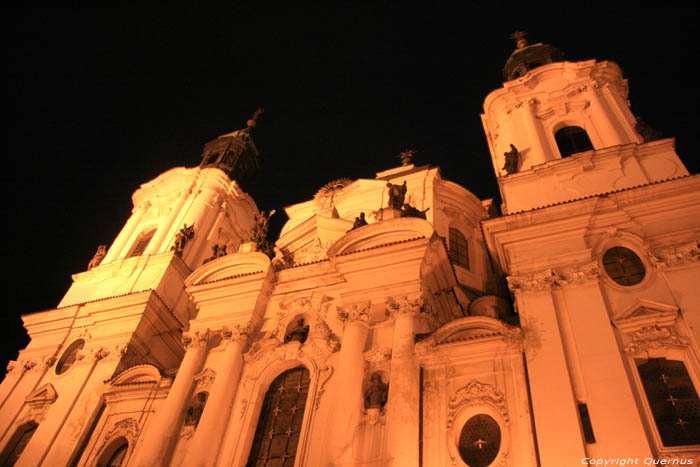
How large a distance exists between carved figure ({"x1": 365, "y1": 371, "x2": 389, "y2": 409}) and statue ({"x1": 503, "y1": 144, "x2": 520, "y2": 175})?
309 inches

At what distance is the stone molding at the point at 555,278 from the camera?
44.6 ft

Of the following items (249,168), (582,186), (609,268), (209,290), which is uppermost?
(249,168)

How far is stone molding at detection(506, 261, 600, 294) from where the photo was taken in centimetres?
1359

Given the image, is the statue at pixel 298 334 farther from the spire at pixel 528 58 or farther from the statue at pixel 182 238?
the spire at pixel 528 58

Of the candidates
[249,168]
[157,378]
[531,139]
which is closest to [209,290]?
[157,378]

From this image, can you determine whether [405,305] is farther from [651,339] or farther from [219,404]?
[651,339]

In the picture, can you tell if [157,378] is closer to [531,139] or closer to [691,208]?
[531,139]

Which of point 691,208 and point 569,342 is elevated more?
point 691,208

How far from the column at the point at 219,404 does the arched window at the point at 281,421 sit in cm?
91

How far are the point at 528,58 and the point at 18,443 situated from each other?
80.4 ft

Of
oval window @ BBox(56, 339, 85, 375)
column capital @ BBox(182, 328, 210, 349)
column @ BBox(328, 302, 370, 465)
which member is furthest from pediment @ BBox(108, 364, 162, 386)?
column @ BBox(328, 302, 370, 465)

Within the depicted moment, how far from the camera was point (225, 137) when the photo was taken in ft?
113

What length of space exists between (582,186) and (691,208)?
306 cm

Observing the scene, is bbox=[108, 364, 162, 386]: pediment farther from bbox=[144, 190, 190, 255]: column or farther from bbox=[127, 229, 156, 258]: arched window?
bbox=[127, 229, 156, 258]: arched window
